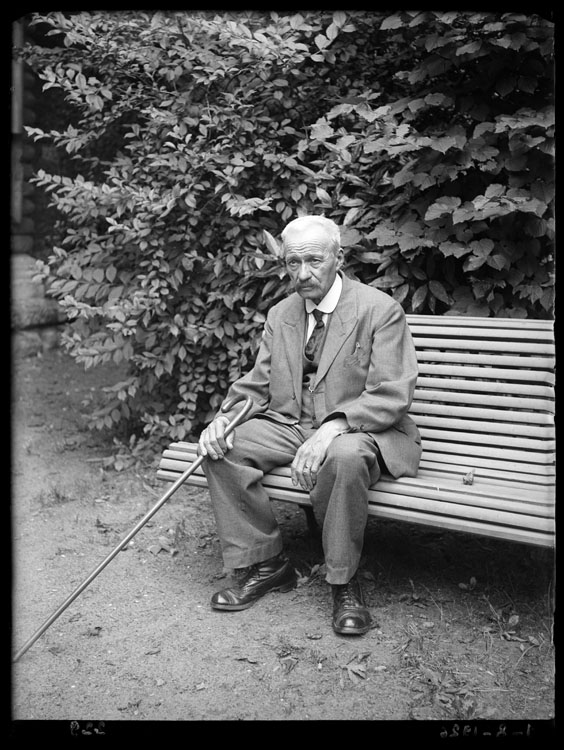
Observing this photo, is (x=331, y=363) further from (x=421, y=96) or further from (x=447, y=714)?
(x=421, y=96)

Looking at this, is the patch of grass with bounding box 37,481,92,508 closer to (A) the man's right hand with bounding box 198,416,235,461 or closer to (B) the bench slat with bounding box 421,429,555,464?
(A) the man's right hand with bounding box 198,416,235,461

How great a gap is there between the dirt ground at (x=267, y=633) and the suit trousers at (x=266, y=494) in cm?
27

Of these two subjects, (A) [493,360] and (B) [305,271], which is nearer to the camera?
(B) [305,271]

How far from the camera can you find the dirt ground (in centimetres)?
261

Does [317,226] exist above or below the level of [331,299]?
above

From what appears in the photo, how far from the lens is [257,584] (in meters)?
3.34

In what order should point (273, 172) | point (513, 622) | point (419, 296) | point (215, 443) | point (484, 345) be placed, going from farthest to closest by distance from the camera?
1. point (273, 172)
2. point (419, 296)
3. point (484, 345)
4. point (215, 443)
5. point (513, 622)

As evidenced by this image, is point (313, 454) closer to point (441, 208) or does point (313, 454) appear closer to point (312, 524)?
point (312, 524)

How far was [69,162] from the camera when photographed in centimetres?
682

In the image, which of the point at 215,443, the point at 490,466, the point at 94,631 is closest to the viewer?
the point at 94,631

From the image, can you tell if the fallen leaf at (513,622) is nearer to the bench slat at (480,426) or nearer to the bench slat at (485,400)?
the bench slat at (480,426)

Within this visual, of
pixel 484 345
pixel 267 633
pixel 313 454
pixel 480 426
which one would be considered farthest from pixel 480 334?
pixel 267 633

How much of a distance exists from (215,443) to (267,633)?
2.52 feet

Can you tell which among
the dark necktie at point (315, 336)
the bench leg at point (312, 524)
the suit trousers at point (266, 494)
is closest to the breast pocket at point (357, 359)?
the dark necktie at point (315, 336)
